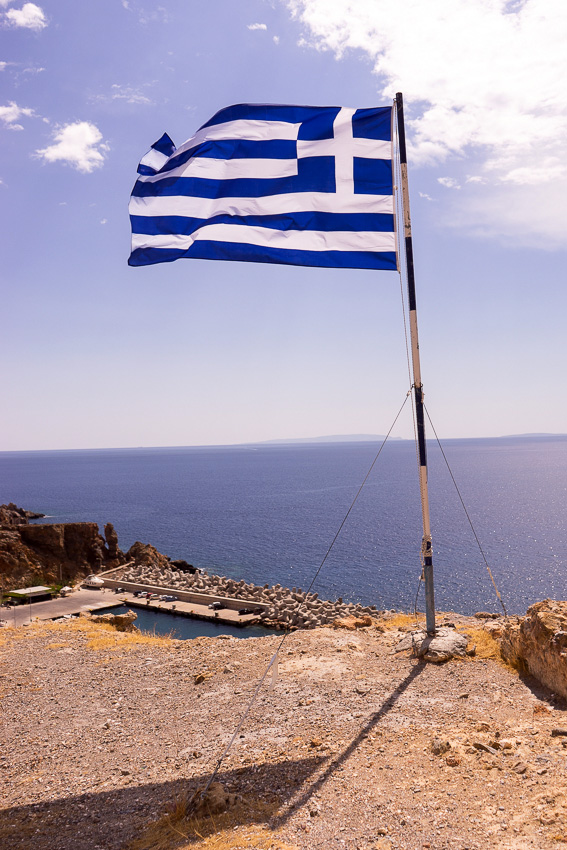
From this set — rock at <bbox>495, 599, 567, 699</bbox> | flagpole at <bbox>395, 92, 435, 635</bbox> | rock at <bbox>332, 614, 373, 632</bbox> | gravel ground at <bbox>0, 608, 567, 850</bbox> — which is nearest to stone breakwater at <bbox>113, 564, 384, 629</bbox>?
rock at <bbox>332, 614, 373, 632</bbox>

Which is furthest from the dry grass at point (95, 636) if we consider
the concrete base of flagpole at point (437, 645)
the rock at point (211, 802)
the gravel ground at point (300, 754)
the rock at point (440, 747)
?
the rock at point (440, 747)

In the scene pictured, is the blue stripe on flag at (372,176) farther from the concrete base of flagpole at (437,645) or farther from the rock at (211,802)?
the rock at (211,802)

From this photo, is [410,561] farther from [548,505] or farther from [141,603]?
[548,505]

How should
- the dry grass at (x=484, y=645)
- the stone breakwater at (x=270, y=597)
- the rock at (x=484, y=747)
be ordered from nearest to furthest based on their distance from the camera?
1. the rock at (x=484, y=747)
2. the dry grass at (x=484, y=645)
3. the stone breakwater at (x=270, y=597)

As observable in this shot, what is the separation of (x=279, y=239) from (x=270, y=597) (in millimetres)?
34800

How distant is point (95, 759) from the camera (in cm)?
845

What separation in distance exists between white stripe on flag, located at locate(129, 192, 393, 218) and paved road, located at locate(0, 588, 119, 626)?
27444 mm

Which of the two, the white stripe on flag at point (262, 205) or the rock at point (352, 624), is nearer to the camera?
the white stripe on flag at point (262, 205)

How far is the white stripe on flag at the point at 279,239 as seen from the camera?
9555mm

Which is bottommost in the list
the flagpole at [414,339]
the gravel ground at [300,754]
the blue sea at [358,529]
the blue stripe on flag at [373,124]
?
the blue sea at [358,529]

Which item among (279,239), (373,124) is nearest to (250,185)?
(279,239)

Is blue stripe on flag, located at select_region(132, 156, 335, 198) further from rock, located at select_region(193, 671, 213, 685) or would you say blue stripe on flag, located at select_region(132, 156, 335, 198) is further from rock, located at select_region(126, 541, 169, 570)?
rock, located at select_region(126, 541, 169, 570)

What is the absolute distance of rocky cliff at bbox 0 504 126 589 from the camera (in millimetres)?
50344

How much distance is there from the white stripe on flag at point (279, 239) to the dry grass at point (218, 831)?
824 centimetres
